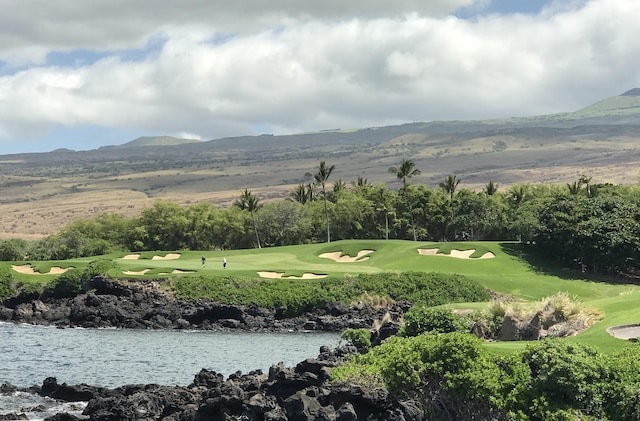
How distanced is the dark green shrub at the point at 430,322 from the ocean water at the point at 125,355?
425 inches

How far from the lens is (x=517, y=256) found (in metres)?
85.1

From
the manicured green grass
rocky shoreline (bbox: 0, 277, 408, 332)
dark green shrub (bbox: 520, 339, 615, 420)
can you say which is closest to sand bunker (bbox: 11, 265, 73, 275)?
the manicured green grass

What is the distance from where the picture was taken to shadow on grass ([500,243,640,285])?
256 feet

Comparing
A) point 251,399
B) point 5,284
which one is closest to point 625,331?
point 251,399

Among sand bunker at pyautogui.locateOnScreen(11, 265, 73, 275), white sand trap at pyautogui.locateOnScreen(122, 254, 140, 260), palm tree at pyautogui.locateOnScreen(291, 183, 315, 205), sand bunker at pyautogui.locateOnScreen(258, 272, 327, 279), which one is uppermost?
palm tree at pyautogui.locateOnScreen(291, 183, 315, 205)

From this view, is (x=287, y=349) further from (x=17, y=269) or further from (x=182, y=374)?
(x=17, y=269)

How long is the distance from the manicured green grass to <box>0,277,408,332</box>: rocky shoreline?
3.09m

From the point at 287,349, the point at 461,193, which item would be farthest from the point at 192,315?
the point at 461,193

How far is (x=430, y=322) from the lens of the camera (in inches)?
1522

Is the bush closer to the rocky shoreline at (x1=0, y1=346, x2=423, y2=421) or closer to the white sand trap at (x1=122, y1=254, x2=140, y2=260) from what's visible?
the white sand trap at (x1=122, y1=254, x2=140, y2=260)

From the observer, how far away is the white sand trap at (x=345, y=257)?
8719 cm

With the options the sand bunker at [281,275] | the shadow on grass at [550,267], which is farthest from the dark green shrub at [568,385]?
the shadow on grass at [550,267]

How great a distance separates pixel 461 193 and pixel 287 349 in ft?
198

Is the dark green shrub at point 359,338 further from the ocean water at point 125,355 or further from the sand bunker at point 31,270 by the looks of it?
the sand bunker at point 31,270
